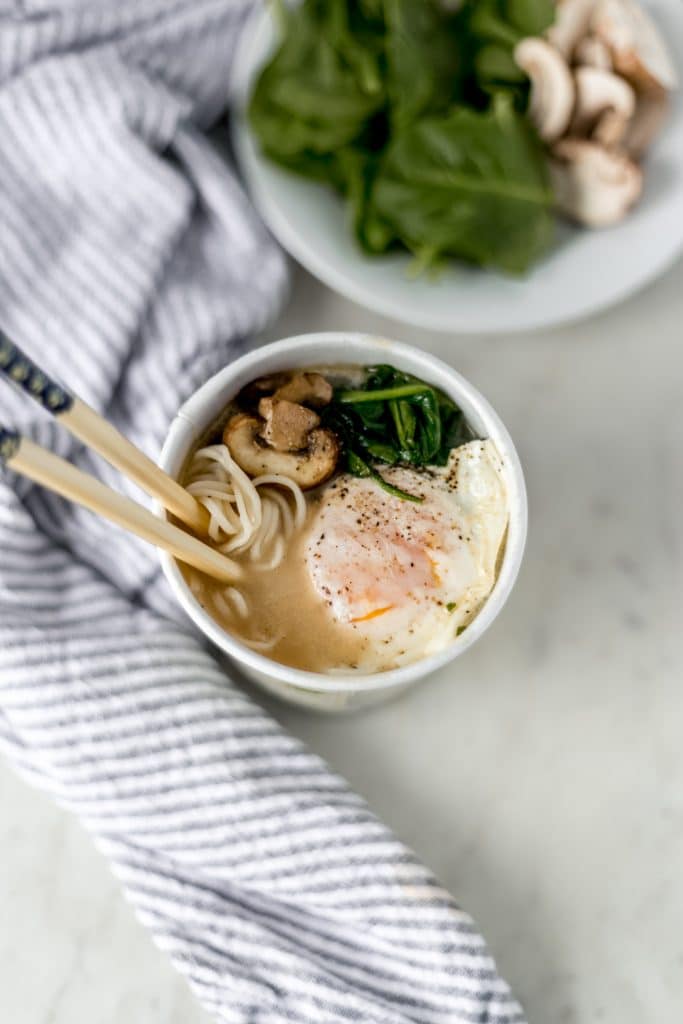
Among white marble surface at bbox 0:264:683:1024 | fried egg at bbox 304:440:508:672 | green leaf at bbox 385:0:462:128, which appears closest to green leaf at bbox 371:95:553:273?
green leaf at bbox 385:0:462:128

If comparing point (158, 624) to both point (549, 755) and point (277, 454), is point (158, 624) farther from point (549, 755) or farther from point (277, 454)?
point (549, 755)

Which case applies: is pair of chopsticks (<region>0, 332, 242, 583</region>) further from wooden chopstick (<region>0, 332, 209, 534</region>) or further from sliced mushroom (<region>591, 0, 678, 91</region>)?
Result: sliced mushroom (<region>591, 0, 678, 91</region>)

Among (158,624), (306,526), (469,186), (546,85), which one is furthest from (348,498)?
(546,85)

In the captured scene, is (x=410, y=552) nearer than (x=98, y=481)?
No

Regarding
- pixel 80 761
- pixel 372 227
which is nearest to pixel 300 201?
pixel 372 227

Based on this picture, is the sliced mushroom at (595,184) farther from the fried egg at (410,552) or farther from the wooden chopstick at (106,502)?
the wooden chopstick at (106,502)

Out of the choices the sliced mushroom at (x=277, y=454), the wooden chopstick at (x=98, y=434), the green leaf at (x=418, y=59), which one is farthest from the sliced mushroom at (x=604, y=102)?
the wooden chopstick at (x=98, y=434)

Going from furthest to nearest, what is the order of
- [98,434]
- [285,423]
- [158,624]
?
[158,624], [285,423], [98,434]
